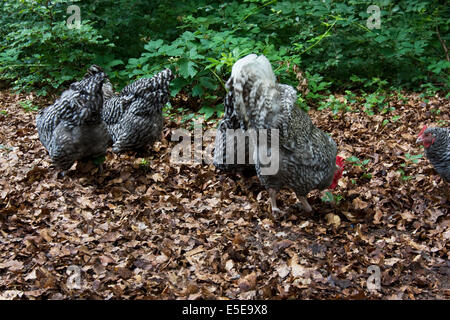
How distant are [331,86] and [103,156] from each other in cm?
547

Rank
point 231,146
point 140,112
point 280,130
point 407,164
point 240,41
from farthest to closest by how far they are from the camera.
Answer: point 240,41, point 140,112, point 407,164, point 231,146, point 280,130

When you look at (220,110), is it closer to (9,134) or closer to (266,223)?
(266,223)

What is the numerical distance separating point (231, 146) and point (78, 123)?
6.59 ft

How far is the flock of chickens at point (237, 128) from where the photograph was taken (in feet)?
13.9

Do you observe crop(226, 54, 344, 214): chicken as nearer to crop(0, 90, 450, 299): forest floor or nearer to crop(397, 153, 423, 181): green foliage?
crop(0, 90, 450, 299): forest floor

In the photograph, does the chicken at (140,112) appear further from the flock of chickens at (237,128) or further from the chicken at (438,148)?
the chicken at (438,148)

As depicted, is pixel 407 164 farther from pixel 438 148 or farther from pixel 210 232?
pixel 210 232

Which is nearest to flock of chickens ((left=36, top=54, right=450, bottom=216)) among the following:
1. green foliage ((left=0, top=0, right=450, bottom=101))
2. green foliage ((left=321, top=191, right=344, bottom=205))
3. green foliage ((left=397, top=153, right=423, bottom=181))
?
green foliage ((left=321, top=191, right=344, bottom=205))

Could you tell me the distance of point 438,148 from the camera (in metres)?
4.88

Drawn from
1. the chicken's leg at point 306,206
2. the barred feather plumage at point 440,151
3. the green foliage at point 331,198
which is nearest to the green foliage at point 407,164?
the barred feather plumage at point 440,151

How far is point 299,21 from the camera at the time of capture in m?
8.91

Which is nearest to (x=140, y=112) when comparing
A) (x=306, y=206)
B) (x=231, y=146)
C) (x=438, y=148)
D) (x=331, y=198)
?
(x=231, y=146)

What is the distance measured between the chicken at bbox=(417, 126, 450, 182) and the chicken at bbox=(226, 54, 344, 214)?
1.19 metres

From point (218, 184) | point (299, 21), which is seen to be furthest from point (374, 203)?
point (299, 21)
